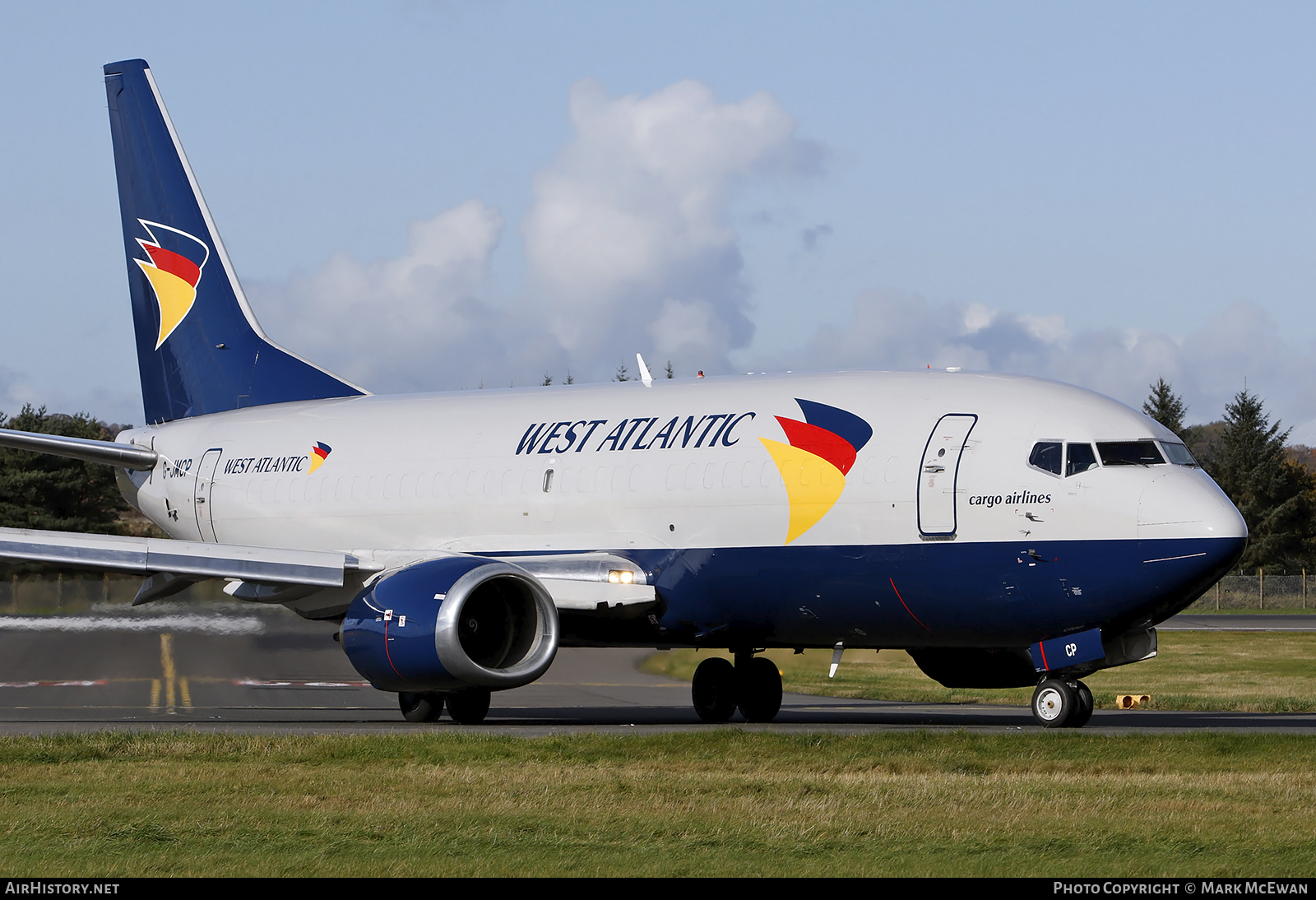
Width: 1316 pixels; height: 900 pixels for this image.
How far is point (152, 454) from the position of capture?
2467cm

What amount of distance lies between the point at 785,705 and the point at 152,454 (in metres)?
10.5

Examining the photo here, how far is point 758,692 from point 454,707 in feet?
12.5

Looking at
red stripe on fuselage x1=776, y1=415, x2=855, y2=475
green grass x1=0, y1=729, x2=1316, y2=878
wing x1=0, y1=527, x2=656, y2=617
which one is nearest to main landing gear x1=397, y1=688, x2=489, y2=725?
wing x1=0, y1=527, x2=656, y2=617

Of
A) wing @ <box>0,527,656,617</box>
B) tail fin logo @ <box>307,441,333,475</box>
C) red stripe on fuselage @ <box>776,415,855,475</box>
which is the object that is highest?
tail fin logo @ <box>307,441,333,475</box>

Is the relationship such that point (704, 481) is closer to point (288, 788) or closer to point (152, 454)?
point (288, 788)

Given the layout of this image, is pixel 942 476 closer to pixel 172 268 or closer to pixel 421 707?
pixel 421 707

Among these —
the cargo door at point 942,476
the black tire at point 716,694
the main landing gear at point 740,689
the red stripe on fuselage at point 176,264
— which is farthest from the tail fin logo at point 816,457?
the red stripe on fuselage at point 176,264

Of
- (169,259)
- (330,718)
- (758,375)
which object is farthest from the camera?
(169,259)

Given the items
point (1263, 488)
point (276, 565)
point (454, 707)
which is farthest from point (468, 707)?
point (1263, 488)

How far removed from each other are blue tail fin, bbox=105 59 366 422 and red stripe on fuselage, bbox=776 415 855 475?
9.17 m

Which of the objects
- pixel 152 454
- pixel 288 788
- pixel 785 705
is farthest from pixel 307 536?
pixel 288 788

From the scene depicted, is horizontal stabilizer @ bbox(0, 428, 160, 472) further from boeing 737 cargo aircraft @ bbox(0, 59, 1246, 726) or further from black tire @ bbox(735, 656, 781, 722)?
black tire @ bbox(735, 656, 781, 722)

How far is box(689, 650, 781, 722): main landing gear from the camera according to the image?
67.4 ft

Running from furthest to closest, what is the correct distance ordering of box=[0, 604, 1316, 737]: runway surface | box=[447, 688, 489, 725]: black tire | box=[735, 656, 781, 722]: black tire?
box=[735, 656, 781, 722]: black tire → box=[0, 604, 1316, 737]: runway surface → box=[447, 688, 489, 725]: black tire
